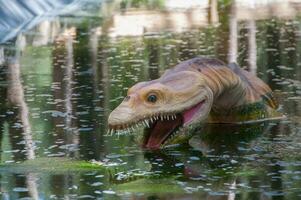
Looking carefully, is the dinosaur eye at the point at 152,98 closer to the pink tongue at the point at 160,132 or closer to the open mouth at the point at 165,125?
the open mouth at the point at 165,125

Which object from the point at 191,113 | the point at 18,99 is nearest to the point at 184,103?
the point at 191,113

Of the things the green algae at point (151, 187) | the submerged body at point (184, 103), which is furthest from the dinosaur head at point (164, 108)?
the green algae at point (151, 187)

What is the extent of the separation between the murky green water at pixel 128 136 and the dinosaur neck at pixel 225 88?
0.82ft

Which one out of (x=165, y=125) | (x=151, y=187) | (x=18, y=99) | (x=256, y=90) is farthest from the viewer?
(x=18, y=99)

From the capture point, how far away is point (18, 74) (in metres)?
13.4

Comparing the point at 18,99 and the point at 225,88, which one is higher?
the point at 225,88

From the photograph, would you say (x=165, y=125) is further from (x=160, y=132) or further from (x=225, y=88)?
(x=225, y=88)

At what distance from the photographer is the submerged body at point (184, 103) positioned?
860 cm

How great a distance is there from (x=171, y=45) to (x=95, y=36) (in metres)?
2.16

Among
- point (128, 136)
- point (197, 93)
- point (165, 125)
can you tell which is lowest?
point (128, 136)

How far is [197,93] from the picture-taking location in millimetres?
8930

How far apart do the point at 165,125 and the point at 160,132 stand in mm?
81

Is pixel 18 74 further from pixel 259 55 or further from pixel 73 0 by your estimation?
pixel 73 0

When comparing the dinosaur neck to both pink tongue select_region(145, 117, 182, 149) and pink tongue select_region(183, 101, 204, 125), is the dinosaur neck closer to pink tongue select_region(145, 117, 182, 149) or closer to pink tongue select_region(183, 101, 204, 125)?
pink tongue select_region(183, 101, 204, 125)
